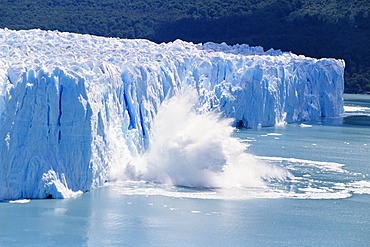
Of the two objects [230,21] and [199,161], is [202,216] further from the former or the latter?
[230,21]

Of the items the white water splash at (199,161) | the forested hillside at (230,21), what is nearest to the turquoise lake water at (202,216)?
the white water splash at (199,161)

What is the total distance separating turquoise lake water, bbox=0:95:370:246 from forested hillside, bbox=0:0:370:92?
122 ft

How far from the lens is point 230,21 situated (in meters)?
56.3

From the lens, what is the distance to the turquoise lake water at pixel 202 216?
11.3 m

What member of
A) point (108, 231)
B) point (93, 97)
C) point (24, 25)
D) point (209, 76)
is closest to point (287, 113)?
point (209, 76)

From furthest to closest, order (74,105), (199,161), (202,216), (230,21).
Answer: (230,21) → (199,161) → (74,105) → (202,216)

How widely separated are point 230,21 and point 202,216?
44.8 m

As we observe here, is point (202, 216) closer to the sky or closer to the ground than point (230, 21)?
closer to the ground

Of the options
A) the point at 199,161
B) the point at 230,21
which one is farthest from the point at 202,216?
the point at 230,21

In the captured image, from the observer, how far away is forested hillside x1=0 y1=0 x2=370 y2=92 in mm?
52625

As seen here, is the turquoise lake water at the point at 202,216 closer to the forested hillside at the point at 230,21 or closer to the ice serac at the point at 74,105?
the ice serac at the point at 74,105

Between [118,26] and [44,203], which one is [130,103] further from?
[118,26]

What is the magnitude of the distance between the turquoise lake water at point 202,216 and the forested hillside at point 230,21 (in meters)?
37.2

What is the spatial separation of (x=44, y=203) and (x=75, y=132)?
139 centimetres
